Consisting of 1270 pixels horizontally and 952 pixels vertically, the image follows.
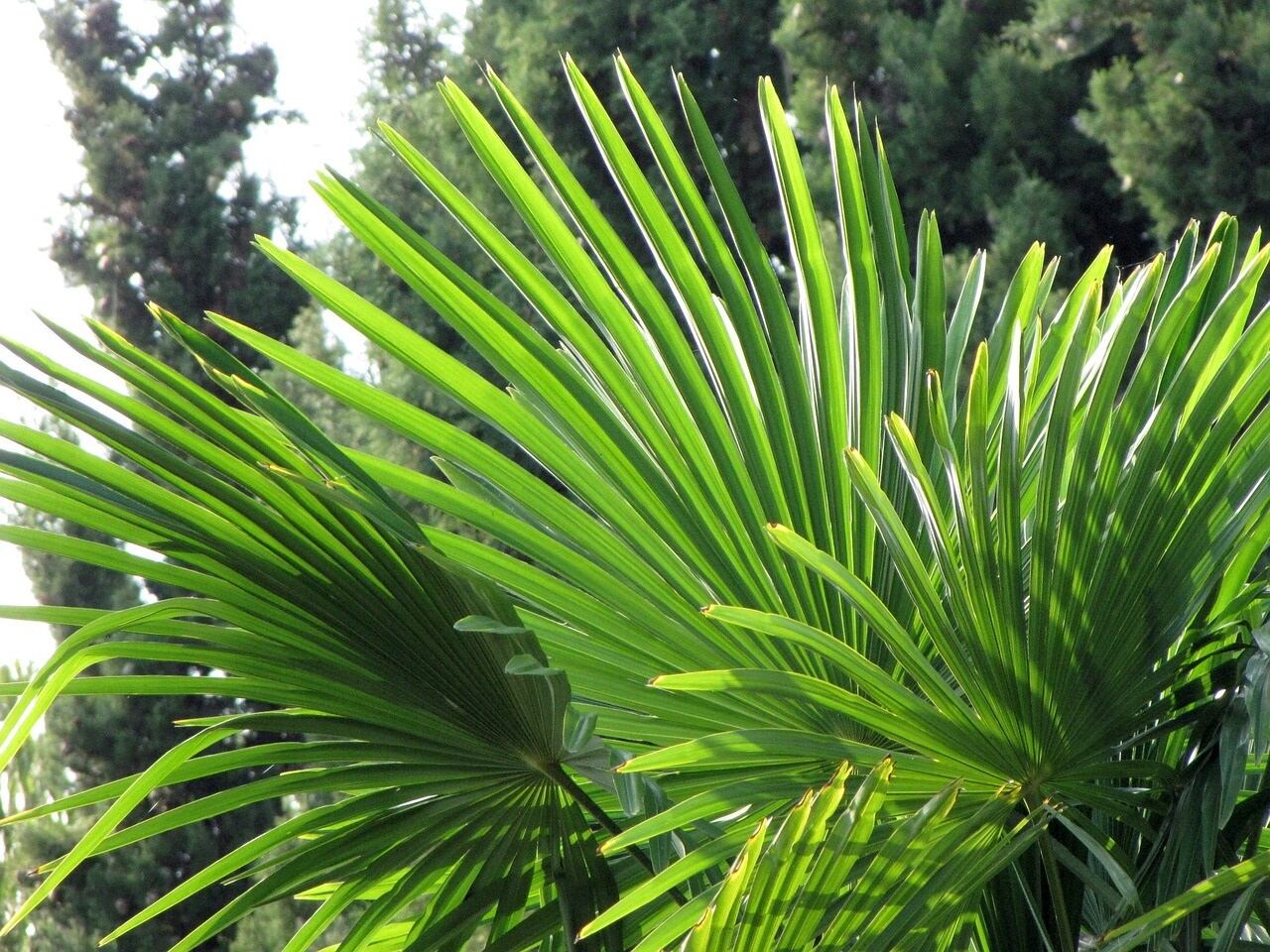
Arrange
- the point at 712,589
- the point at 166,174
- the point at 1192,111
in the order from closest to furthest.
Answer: the point at 712,589, the point at 1192,111, the point at 166,174

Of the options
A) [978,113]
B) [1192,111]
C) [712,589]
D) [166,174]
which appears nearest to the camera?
[712,589]

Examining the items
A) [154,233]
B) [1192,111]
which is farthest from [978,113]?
[154,233]

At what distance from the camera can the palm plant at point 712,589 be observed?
1.03 m

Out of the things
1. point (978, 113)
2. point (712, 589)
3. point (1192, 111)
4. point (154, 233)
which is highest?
point (154, 233)

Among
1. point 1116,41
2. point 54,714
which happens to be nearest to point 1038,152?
point 1116,41

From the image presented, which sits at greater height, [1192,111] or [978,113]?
[978,113]

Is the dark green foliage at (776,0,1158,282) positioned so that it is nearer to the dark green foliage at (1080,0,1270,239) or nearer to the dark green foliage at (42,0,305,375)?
the dark green foliage at (1080,0,1270,239)

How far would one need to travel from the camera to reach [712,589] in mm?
1368

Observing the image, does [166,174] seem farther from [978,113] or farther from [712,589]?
[712,589]

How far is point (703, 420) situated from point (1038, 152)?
582cm

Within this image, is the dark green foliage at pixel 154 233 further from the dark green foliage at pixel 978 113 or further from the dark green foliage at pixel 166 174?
the dark green foliage at pixel 978 113

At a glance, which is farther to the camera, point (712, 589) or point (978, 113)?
point (978, 113)

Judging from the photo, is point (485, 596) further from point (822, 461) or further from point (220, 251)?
point (220, 251)

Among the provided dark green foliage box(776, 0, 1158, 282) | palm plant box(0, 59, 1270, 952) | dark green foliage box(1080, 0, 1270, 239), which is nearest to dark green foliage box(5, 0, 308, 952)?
dark green foliage box(776, 0, 1158, 282)
